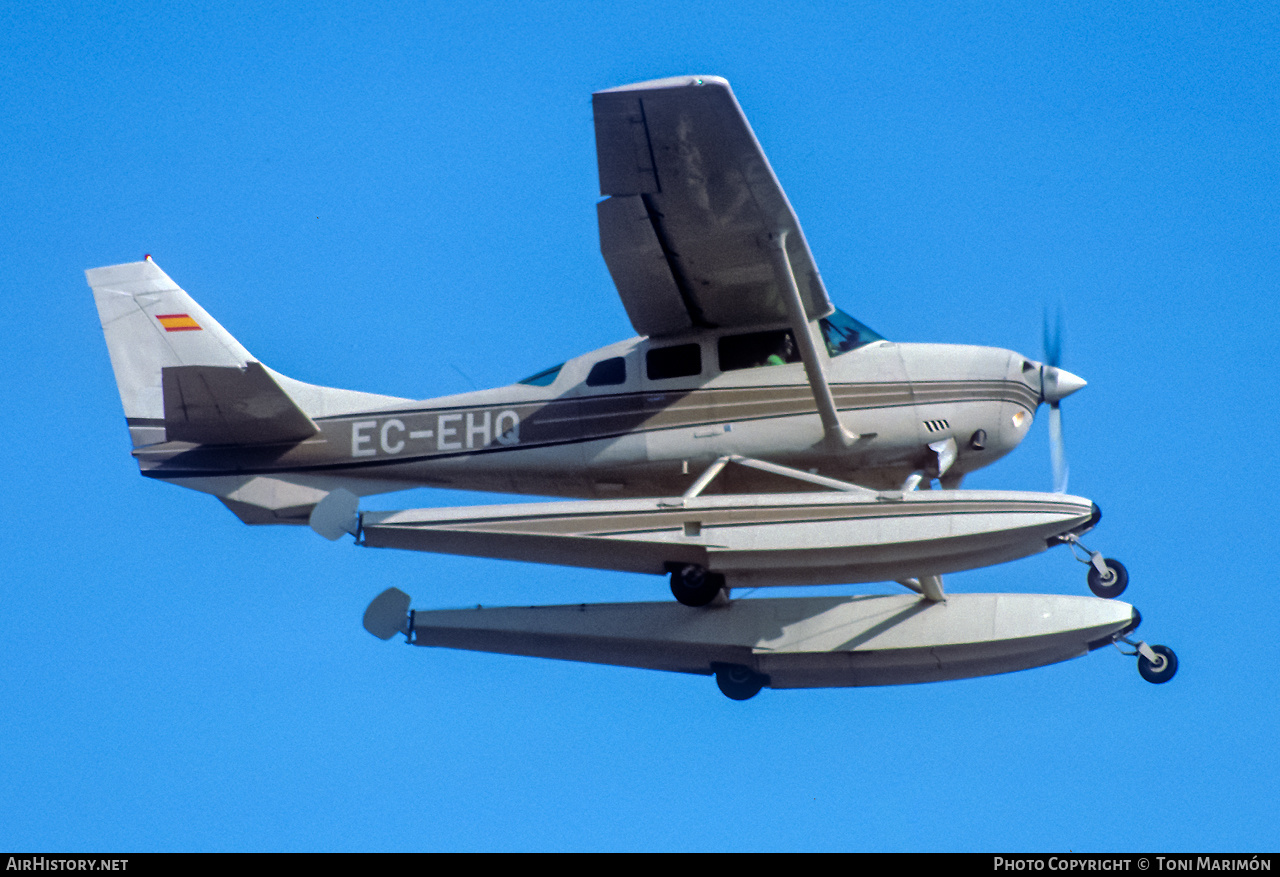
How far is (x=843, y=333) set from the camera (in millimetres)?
13469

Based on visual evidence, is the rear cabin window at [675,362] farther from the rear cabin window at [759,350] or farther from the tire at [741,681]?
the tire at [741,681]

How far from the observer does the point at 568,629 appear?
44.2 feet

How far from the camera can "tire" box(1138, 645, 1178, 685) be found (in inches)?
501

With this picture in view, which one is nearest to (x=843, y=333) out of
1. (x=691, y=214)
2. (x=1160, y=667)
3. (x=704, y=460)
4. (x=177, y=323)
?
(x=704, y=460)

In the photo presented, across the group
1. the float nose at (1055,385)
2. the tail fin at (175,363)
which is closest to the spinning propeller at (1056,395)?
the float nose at (1055,385)

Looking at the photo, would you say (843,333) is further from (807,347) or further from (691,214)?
(691,214)

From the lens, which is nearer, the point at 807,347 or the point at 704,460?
the point at 807,347

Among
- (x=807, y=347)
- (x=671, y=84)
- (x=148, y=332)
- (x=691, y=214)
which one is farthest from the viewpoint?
(x=148, y=332)

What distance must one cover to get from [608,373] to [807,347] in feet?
7.14

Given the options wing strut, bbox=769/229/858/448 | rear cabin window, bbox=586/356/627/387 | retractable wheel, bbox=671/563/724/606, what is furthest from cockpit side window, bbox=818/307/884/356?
retractable wheel, bbox=671/563/724/606

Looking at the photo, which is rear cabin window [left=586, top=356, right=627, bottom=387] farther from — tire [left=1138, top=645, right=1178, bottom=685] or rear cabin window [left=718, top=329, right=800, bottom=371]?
tire [left=1138, top=645, right=1178, bottom=685]

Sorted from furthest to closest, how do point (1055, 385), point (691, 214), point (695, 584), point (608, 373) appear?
point (608, 373)
point (1055, 385)
point (695, 584)
point (691, 214)

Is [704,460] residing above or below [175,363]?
below

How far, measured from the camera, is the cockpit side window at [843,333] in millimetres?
13383
